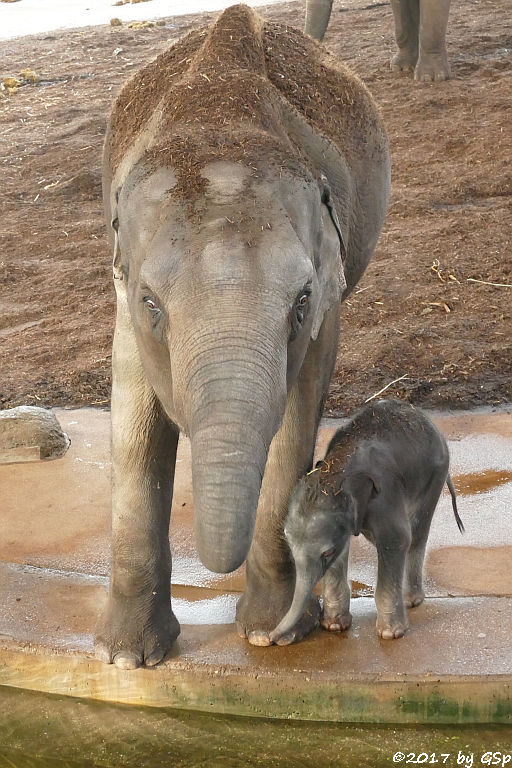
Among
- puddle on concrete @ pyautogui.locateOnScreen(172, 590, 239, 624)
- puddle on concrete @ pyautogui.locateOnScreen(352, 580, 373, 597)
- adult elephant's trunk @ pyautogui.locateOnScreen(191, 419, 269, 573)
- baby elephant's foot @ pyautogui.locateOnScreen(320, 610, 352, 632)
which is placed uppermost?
adult elephant's trunk @ pyautogui.locateOnScreen(191, 419, 269, 573)

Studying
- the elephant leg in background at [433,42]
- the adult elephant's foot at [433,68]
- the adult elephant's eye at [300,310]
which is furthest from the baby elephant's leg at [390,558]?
the adult elephant's foot at [433,68]

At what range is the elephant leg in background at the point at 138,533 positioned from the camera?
11.9ft

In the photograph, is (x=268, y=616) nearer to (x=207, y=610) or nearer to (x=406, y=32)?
(x=207, y=610)

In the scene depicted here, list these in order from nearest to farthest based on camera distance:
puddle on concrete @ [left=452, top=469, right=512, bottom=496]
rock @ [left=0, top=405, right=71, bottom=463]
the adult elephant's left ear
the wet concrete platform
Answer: the adult elephant's left ear < the wet concrete platform < puddle on concrete @ [left=452, top=469, right=512, bottom=496] < rock @ [left=0, top=405, right=71, bottom=463]

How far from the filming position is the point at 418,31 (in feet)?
44.3

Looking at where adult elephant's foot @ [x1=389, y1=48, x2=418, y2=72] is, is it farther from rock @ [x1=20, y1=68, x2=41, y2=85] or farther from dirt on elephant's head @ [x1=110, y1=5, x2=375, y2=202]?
dirt on elephant's head @ [x1=110, y1=5, x2=375, y2=202]

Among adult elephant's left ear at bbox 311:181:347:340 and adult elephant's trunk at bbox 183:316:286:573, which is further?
adult elephant's left ear at bbox 311:181:347:340

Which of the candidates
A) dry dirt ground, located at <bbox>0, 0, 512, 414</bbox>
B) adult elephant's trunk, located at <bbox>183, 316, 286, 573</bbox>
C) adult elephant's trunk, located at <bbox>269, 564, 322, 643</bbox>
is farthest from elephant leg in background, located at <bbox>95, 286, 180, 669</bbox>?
dry dirt ground, located at <bbox>0, 0, 512, 414</bbox>

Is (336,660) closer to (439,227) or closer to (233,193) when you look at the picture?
(233,193)

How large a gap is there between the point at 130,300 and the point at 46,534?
192 centimetres

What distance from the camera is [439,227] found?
28.7ft

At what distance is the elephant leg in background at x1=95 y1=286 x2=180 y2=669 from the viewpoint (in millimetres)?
3631

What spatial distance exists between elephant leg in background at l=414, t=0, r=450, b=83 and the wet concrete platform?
28.7 feet

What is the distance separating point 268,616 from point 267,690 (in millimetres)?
283
